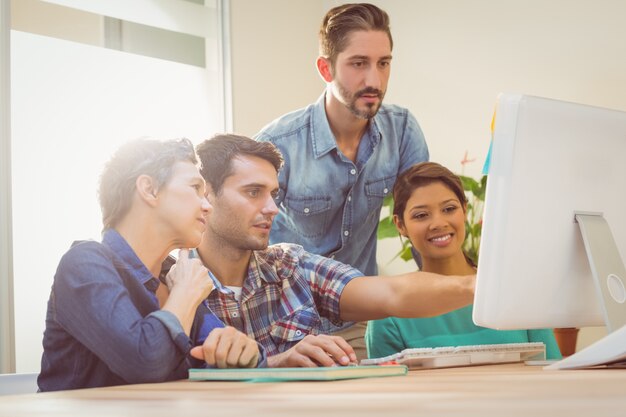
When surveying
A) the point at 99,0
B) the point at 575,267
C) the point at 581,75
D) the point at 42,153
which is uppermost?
the point at 99,0

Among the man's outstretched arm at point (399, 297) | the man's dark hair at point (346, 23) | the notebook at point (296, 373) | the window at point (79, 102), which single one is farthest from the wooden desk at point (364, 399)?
the window at point (79, 102)

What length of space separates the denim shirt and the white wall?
2.92ft

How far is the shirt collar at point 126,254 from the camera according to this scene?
136 centimetres

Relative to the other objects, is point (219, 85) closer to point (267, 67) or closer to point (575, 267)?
point (267, 67)

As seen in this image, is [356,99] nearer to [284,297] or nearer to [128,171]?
[284,297]

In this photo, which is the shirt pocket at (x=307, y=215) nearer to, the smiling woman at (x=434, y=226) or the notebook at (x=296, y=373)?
the smiling woman at (x=434, y=226)

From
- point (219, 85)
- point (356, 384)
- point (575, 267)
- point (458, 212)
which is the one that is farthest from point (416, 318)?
point (219, 85)

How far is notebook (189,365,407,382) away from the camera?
3.07ft

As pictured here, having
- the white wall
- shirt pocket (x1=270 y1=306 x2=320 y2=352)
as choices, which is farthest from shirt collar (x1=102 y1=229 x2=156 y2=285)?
the white wall

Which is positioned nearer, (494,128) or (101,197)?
(494,128)

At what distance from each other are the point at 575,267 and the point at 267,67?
1929 mm

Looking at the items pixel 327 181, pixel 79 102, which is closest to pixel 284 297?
pixel 327 181

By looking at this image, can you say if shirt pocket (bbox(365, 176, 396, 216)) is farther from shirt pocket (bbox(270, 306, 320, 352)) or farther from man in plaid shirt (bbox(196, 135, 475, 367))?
shirt pocket (bbox(270, 306, 320, 352))

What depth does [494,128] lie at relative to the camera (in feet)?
3.51
